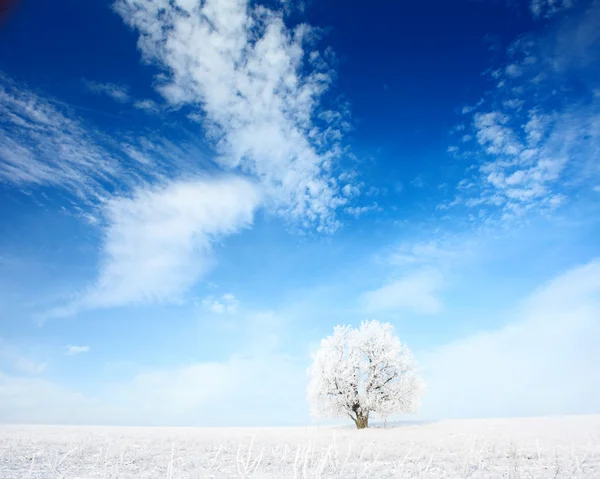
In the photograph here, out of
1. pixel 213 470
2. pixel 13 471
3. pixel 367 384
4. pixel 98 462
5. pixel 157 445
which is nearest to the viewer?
pixel 13 471

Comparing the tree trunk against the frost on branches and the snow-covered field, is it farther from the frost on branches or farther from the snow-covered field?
the snow-covered field

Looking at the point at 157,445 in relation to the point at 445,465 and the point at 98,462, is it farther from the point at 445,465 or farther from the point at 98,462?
the point at 445,465

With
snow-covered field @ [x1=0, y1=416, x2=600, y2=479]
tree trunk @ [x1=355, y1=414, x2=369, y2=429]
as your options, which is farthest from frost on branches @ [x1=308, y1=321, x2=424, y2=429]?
snow-covered field @ [x1=0, y1=416, x2=600, y2=479]

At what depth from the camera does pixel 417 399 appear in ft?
132

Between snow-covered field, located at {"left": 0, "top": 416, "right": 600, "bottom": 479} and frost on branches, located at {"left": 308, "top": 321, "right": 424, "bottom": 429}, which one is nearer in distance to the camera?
snow-covered field, located at {"left": 0, "top": 416, "right": 600, "bottom": 479}

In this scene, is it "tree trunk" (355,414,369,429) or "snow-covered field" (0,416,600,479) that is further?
"tree trunk" (355,414,369,429)

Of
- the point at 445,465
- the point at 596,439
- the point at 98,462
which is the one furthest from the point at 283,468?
the point at 596,439

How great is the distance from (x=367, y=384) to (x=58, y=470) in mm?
29699

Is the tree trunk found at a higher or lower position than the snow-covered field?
higher

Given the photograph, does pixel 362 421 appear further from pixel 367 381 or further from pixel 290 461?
pixel 290 461

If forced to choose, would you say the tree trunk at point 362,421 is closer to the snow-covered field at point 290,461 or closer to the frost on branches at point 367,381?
the frost on branches at point 367,381

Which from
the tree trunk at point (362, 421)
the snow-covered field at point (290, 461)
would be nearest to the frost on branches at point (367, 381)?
the tree trunk at point (362, 421)

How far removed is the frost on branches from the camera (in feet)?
131

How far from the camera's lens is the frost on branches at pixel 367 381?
39.8m
